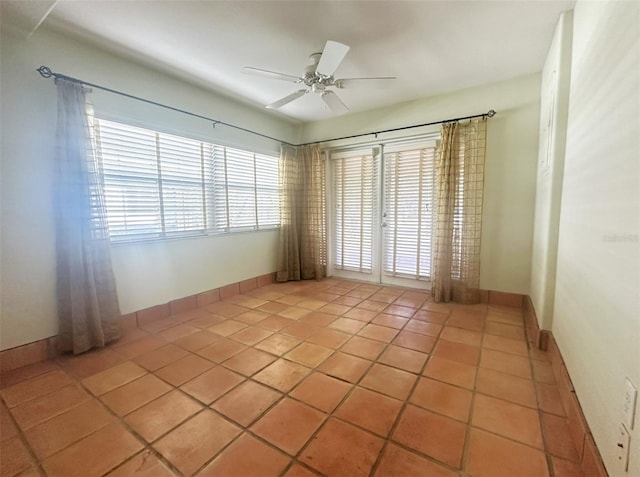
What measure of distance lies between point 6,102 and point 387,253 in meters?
3.76

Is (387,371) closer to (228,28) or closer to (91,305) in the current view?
(91,305)

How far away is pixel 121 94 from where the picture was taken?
7.61 ft

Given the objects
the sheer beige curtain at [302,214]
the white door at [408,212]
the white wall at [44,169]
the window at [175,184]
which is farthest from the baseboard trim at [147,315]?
the white door at [408,212]

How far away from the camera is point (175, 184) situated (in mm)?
2754

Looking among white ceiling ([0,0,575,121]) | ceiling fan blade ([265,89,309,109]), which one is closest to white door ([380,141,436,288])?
white ceiling ([0,0,575,121])

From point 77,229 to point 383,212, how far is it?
3.17 meters

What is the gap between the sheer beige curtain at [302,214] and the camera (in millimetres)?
3955

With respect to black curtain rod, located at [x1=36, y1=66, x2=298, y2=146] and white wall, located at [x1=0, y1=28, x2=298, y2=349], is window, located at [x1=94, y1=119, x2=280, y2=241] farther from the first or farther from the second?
black curtain rod, located at [x1=36, y1=66, x2=298, y2=146]

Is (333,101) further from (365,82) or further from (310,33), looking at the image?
(310,33)

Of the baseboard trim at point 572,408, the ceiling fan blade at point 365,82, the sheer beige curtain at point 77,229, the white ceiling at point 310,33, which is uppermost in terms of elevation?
the white ceiling at point 310,33

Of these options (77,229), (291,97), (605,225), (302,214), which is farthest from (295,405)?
(302,214)

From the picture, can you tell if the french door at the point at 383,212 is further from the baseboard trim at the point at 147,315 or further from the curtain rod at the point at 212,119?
the baseboard trim at the point at 147,315

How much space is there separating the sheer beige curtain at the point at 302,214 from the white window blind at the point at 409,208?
96 centimetres

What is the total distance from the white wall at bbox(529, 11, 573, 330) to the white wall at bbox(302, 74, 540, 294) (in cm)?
45
